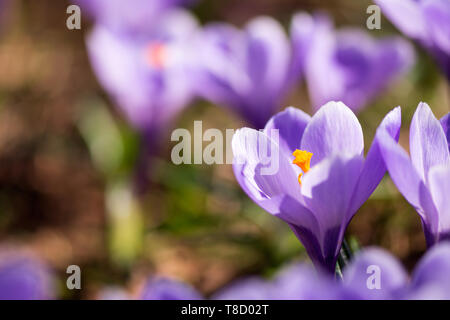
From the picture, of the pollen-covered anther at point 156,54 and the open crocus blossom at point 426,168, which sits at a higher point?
the pollen-covered anther at point 156,54

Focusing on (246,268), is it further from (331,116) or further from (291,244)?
(331,116)

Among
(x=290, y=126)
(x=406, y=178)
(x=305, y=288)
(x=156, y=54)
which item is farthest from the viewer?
(x=156, y=54)

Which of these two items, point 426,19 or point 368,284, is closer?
point 368,284

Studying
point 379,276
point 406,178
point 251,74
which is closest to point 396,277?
point 379,276

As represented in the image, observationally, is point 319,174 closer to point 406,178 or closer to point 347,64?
point 406,178

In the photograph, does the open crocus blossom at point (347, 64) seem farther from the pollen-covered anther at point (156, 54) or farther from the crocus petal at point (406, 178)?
the crocus petal at point (406, 178)

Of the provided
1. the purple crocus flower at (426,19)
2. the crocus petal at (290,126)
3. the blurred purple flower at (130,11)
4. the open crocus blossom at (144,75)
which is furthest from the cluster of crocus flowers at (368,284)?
the blurred purple flower at (130,11)

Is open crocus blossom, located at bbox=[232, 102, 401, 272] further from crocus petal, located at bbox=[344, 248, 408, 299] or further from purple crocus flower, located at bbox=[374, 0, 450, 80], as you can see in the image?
purple crocus flower, located at bbox=[374, 0, 450, 80]
